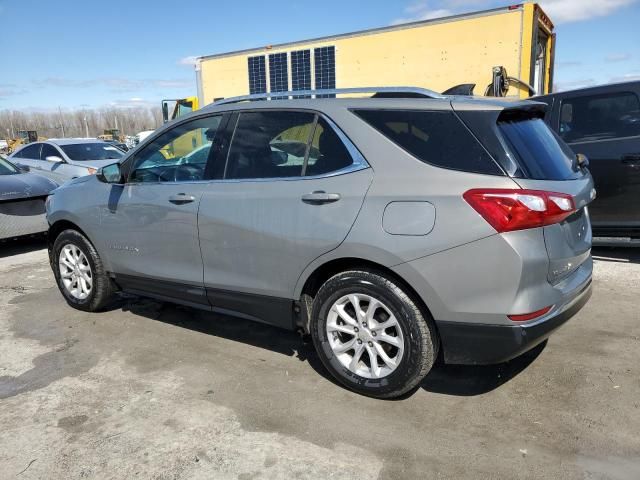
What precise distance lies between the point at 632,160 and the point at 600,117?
609 mm

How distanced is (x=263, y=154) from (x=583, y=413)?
2464 mm

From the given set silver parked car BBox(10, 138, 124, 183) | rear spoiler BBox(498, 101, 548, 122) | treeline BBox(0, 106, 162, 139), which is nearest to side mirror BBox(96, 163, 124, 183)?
rear spoiler BBox(498, 101, 548, 122)

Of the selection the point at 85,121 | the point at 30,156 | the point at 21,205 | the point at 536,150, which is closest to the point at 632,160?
the point at 536,150

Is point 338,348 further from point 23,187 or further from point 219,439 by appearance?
point 23,187

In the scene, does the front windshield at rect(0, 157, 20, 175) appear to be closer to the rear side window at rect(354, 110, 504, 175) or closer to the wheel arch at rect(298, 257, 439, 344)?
the wheel arch at rect(298, 257, 439, 344)

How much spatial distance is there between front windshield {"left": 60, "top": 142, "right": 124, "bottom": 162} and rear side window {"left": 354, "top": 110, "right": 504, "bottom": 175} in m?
10.6

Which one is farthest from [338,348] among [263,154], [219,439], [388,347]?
[263,154]

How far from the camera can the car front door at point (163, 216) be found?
12.3 feet

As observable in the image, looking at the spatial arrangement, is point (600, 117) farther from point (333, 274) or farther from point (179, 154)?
point (179, 154)

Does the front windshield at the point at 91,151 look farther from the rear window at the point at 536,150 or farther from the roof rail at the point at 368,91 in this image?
the rear window at the point at 536,150

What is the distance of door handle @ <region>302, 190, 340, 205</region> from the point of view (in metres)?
3.03

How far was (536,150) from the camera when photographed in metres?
2.92

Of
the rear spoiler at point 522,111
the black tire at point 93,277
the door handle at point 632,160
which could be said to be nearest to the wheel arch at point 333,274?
the rear spoiler at point 522,111

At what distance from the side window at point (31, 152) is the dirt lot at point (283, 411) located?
367 inches
